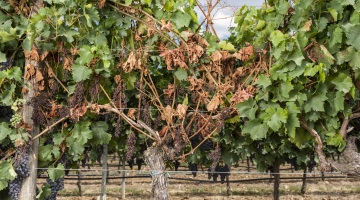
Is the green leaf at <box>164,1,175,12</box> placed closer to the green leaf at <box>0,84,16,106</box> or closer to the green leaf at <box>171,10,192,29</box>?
the green leaf at <box>171,10,192,29</box>

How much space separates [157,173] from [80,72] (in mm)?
1460

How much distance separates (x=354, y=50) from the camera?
3037 mm

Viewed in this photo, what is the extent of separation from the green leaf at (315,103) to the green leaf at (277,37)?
76 cm

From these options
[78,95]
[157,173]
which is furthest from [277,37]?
[78,95]

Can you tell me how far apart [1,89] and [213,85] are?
2.57m

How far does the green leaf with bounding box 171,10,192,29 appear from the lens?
3205mm

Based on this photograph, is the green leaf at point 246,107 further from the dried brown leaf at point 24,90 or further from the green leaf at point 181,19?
the dried brown leaf at point 24,90

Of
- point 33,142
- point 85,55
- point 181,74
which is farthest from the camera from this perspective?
point 33,142

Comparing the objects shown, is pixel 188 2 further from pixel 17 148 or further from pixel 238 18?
pixel 17 148

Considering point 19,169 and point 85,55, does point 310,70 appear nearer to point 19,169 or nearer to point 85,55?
point 85,55

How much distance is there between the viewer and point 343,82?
3.09 metres

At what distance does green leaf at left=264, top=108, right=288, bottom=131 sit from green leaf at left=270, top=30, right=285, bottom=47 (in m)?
0.71

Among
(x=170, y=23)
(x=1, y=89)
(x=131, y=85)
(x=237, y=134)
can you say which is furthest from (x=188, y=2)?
(x=237, y=134)

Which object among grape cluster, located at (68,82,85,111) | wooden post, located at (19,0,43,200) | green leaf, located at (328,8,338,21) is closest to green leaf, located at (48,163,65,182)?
wooden post, located at (19,0,43,200)
